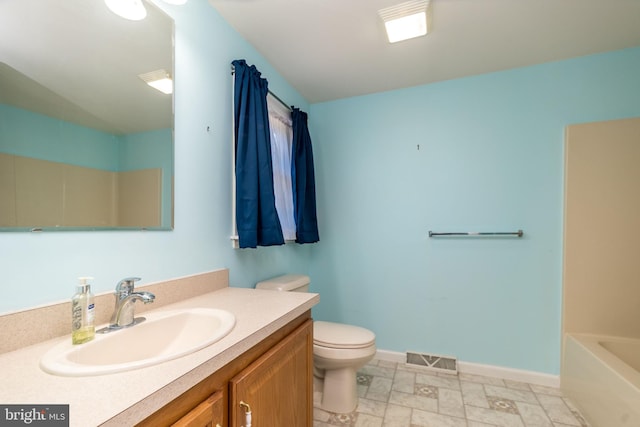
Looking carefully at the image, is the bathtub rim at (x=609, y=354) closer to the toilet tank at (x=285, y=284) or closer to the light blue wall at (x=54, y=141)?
the toilet tank at (x=285, y=284)

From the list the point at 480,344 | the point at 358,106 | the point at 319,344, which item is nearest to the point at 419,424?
the point at 319,344

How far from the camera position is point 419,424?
1.58 m

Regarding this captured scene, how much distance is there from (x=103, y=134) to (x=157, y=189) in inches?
10.4

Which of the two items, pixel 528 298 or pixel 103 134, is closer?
pixel 103 134

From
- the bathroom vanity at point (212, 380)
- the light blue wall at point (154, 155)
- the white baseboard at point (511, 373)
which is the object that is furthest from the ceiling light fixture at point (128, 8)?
the white baseboard at point (511, 373)

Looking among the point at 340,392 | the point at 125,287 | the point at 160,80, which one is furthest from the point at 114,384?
the point at 340,392

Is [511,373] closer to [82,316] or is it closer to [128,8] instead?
[82,316]

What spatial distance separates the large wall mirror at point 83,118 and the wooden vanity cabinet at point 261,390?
650mm

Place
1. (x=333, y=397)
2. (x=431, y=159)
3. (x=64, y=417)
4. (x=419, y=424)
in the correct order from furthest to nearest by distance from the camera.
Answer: (x=431, y=159), (x=333, y=397), (x=419, y=424), (x=64, y=417)

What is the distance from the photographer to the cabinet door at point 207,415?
625 millimetres

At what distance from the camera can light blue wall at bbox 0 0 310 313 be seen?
81 centimetres

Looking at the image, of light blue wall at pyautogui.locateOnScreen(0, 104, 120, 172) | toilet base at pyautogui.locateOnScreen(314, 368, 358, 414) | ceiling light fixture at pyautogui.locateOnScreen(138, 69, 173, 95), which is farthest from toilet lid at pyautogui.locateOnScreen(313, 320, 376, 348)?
ceiling light fixture at pyautogui.locateOnScreen(138, 69, 173, 95)

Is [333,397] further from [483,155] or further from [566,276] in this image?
[483,155]

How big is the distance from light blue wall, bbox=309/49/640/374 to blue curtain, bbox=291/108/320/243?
277mm
